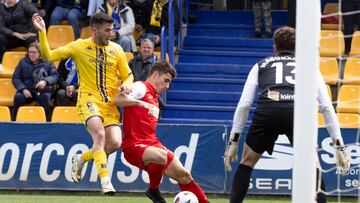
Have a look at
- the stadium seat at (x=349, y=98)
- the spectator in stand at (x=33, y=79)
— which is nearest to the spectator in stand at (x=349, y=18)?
the stadium seat at (x=349, y=98)

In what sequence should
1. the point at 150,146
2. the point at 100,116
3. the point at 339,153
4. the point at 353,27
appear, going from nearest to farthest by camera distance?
the point at 339,153 < the point at 150,146 < the point at 100,116 < the point at 353,27

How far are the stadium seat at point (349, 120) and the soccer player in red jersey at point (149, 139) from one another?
3.98 meters

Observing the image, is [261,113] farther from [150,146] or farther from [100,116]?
[100,116]

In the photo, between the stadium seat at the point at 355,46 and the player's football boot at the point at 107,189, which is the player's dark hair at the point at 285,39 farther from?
the stadium seat at the point at 355,46

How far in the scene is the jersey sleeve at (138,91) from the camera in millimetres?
9547

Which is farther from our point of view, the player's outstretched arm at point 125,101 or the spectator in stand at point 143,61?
the spectator in stand at point 143,61

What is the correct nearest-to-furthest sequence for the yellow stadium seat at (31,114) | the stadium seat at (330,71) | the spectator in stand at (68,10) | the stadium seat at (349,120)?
the stadium seat at (349,120) < the yellow stadium seat at (31,114) < the stadium seat at (330,71) < the spectator in stand at (68,10)

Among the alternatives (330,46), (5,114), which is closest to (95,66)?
(5,114)

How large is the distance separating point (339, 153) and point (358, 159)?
403cm

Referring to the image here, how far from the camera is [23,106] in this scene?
47.0 feet

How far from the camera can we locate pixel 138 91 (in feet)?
31.4

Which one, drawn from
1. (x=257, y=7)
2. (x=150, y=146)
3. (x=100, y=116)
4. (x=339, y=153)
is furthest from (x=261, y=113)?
(x=257, y=7)

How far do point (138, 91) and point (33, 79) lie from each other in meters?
5.33

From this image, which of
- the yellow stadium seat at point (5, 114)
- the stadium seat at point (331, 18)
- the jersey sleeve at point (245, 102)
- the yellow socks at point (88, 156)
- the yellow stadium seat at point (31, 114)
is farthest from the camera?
the stadium seat at point (331, 18)
